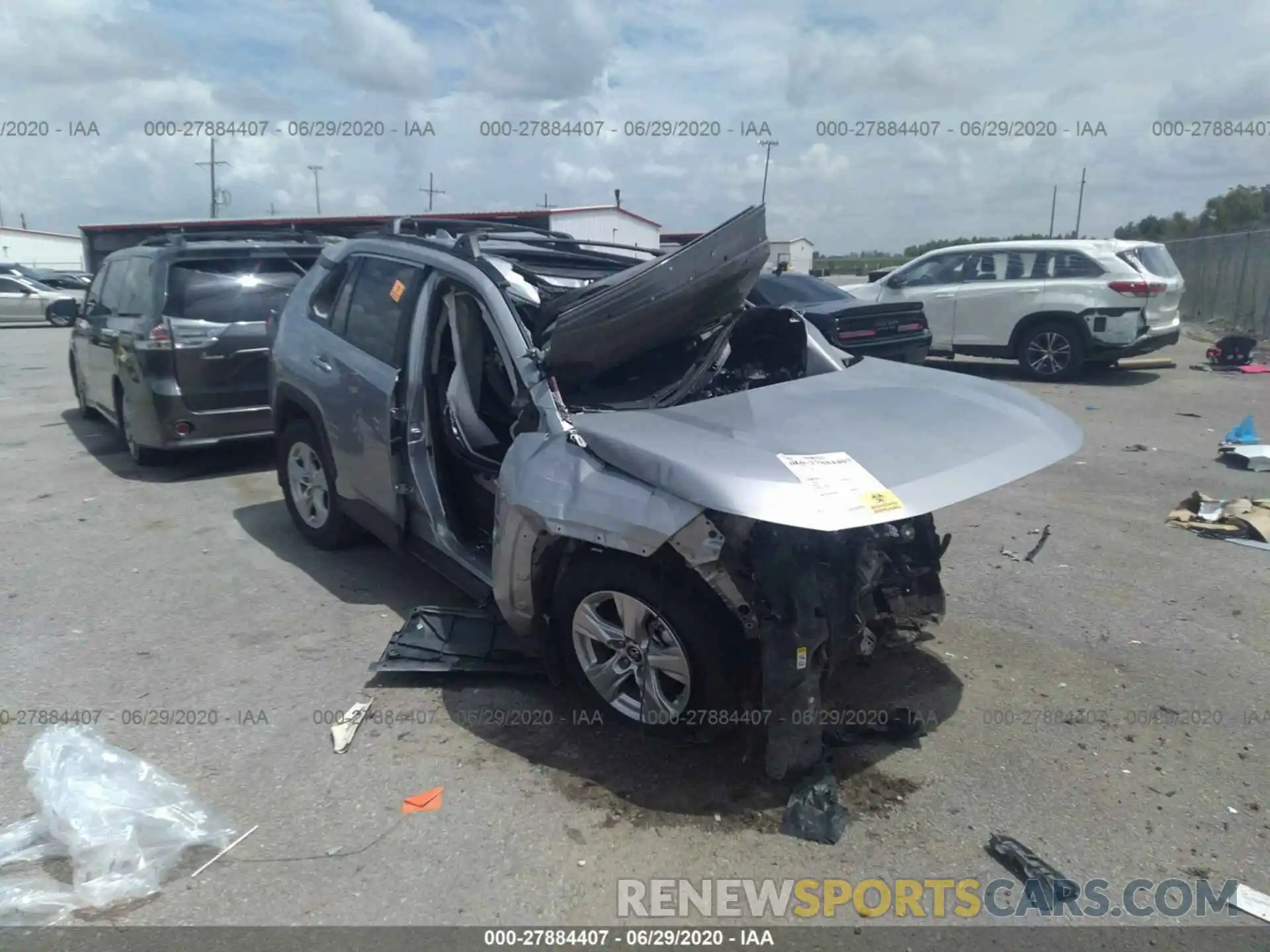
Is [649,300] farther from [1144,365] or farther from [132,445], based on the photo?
[1144,365]

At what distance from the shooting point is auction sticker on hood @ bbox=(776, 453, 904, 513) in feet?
10.2

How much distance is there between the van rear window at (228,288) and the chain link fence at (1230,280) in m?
16.1

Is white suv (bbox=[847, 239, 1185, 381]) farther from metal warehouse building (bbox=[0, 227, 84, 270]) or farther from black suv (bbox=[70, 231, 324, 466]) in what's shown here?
metal warehouse building (bbox=[0, 227, 84, 270])

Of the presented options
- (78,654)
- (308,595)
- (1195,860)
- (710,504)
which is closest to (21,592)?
(78,654)

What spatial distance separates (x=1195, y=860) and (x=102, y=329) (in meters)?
8.78

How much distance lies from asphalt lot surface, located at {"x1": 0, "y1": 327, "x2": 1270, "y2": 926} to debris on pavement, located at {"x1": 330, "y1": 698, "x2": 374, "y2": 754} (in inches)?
1.8

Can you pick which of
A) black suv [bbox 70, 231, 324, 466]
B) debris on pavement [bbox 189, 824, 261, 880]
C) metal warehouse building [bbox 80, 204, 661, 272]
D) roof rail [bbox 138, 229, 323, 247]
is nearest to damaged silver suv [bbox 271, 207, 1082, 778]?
debris on pavement [bbox 189, 824, 261, 880]

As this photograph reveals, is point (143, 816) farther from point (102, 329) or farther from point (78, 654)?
point (102, 329)

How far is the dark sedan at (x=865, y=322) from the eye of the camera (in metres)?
10.9

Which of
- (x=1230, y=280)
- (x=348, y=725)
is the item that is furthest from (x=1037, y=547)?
(x=1230, y=280)

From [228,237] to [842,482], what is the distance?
6926 mm

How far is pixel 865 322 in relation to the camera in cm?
1108

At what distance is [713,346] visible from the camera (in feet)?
14.5

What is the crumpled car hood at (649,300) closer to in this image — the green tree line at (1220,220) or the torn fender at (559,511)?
the torn fender at (559,511)
